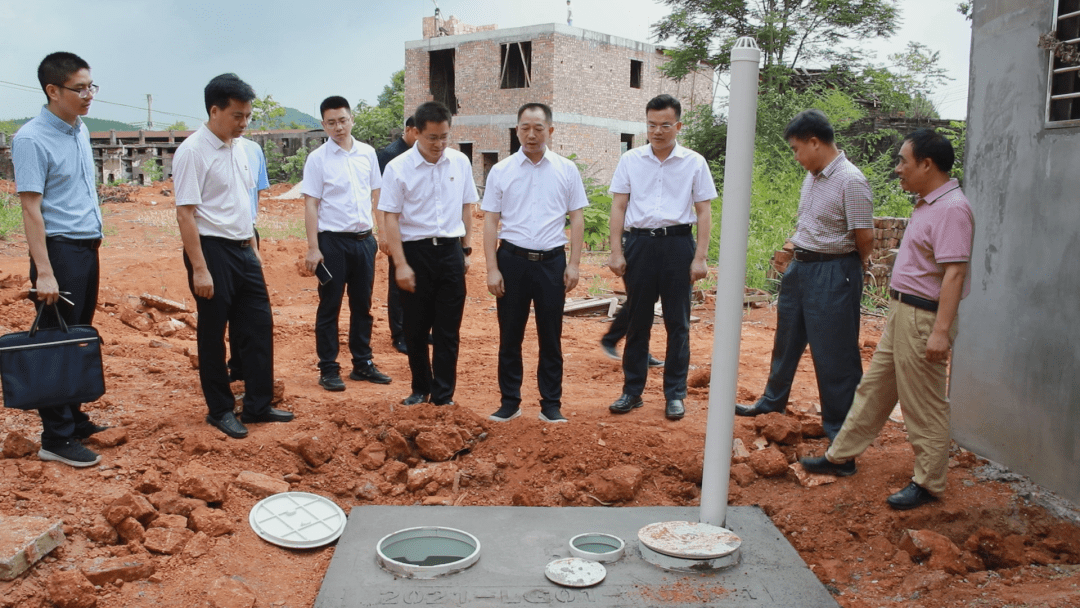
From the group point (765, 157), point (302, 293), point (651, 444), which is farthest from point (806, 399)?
point (765, 157)

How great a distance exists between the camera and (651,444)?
13.9ft

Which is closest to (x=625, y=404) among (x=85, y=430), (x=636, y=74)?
(x=85, y=430)

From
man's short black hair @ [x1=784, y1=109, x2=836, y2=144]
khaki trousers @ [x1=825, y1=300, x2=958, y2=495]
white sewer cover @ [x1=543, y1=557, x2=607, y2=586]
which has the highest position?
man's short black hair @ [x1=784, y1=109, x2=836, y2=144]

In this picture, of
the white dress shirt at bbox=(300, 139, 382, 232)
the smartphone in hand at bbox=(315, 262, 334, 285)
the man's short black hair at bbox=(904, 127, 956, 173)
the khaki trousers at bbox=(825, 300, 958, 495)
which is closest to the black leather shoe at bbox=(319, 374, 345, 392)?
the smartphone in hand at bbox=(315, 262, 334, 285)

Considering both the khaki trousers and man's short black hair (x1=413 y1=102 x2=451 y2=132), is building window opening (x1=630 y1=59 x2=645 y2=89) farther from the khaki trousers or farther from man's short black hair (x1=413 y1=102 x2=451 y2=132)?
the khaki trousers

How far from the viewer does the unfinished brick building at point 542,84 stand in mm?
23141

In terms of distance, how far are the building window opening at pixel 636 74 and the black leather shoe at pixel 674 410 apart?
22.3 meters

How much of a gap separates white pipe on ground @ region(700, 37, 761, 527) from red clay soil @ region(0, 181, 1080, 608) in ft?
1.79

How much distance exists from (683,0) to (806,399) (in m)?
18.0

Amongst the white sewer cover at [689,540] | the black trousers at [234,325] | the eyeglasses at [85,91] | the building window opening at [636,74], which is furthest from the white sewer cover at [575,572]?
the building window opening at [636,74]

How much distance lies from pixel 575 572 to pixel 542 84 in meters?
21.7

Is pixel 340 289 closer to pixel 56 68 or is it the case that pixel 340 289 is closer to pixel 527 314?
pixel 527 314

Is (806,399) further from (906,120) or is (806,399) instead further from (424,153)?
(906,120)

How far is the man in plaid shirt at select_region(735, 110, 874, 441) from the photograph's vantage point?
392cm
